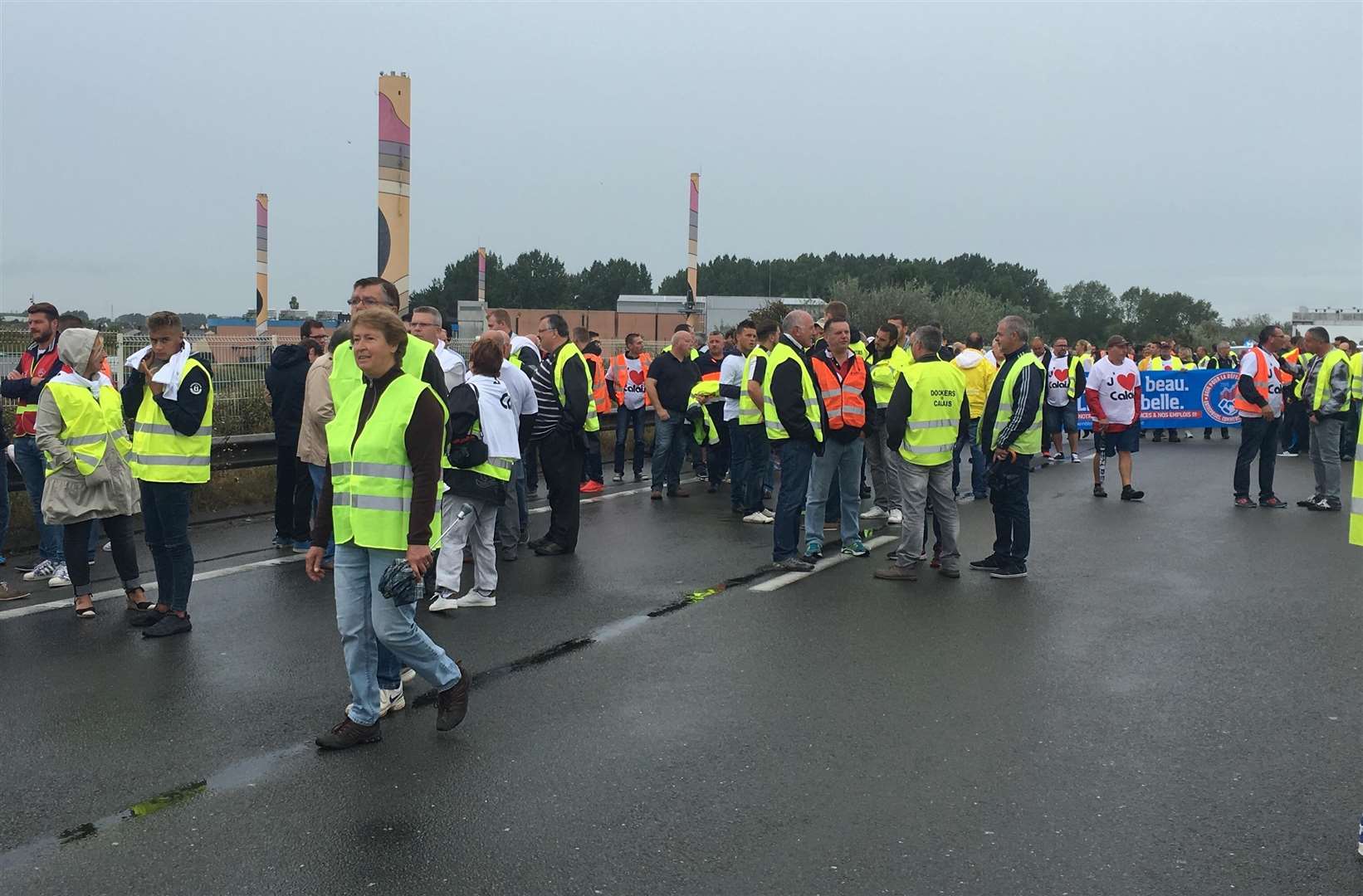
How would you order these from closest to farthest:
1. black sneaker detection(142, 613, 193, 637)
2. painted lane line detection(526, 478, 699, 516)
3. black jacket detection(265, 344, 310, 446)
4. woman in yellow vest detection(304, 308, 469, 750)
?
woman in yellow vest detection(304, 308, 469, 750), black sneaker detection(142, 613, 193, 637), black jacket detection(265, 344, 310, 446), painted lane line detection(526, 478, 699, 516)

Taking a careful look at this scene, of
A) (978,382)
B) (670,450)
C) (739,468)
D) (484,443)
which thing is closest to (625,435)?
(670,450)

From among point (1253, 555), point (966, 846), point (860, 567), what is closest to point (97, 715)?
point (966, 846)

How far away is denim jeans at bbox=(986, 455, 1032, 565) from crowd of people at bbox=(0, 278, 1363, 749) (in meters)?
0.02

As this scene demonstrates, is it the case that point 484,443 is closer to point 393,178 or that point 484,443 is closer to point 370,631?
point 370,631

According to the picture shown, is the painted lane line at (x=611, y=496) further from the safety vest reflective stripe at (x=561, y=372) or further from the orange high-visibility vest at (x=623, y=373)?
the safety vest reflective stripe at (x=561, y=372)

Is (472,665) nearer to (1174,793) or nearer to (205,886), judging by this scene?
(205,886)

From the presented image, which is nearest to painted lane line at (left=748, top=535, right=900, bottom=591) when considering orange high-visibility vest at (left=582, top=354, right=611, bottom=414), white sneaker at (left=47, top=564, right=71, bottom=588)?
orange high-visibility vest at (left=582, top=354, right=611, bottom=414)

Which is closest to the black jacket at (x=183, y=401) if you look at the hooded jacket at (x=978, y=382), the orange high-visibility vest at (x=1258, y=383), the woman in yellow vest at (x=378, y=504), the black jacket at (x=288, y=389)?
the woman in yellow vest at (x=378, y=504)

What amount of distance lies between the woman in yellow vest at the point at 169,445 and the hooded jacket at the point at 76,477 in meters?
0.42

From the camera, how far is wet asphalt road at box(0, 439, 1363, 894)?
4.06m

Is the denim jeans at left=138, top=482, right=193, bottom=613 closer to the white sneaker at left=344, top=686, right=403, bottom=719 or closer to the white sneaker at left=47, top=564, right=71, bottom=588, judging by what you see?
the white sneaker at left=47, top=564, right=71, bottom=588

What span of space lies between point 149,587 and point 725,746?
5.14m

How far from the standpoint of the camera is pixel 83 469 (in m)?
7.39

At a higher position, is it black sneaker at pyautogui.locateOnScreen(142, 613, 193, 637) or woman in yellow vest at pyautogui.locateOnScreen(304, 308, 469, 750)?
woman in yellow vest at pyautogui.locateOnScreen(304, 308, 469, 750)
